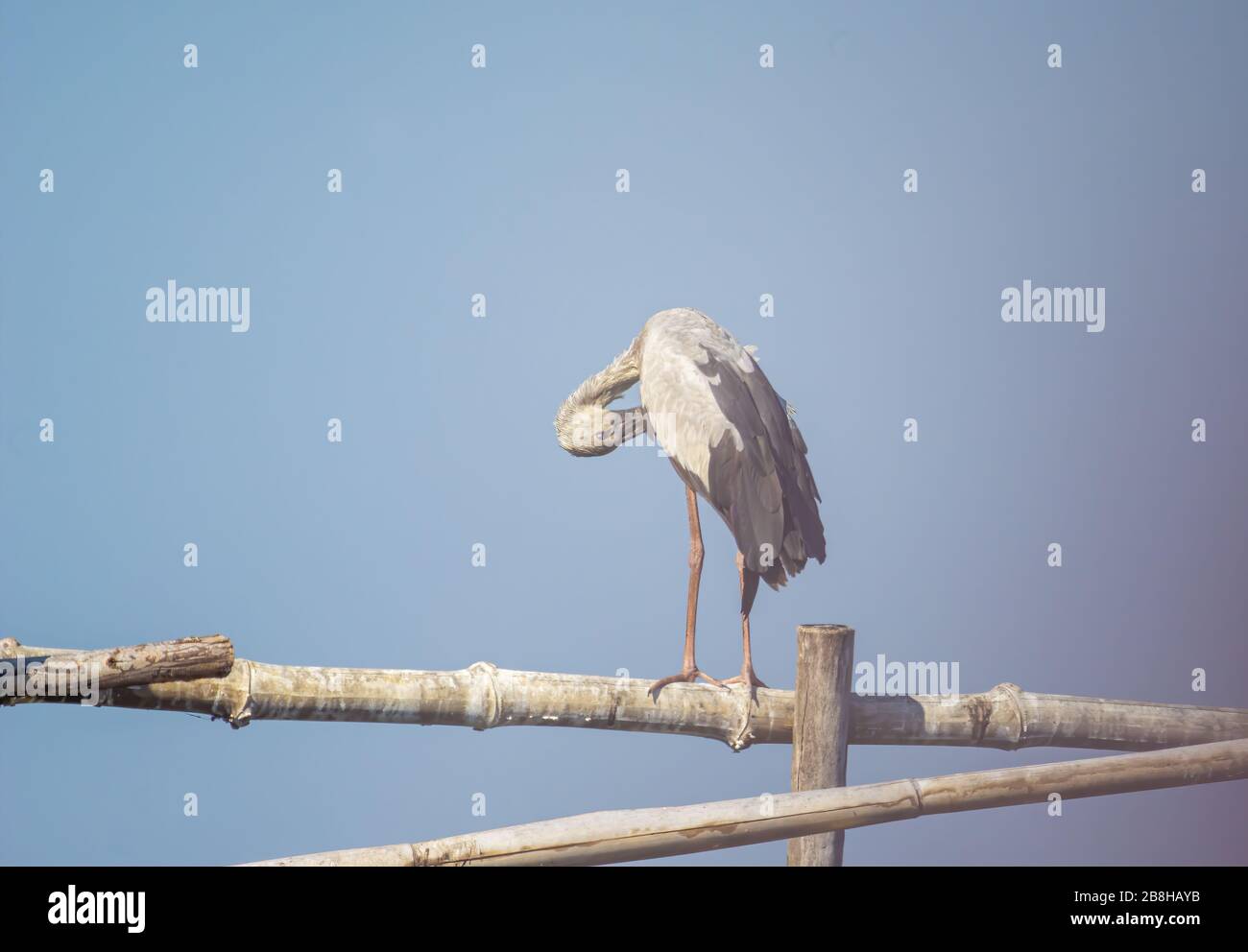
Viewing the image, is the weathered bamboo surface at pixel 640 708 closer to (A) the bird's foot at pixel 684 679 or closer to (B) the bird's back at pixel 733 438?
(A) the bird's foot at pixel 684 679

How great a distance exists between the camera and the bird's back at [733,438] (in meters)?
4.87

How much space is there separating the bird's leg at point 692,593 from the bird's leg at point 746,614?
12 cm

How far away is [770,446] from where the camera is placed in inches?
200

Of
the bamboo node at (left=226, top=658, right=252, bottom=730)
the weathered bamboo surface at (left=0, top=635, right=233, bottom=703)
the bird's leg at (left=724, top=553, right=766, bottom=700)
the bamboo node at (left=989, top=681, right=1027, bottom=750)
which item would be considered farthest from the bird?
the weathered bamboo surface at (left=0, top=635, right=233, bottom=703)

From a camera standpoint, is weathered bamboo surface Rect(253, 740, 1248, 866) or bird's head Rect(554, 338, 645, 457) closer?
weathered bamboo surface Rect(253, 740, 1248, 866)

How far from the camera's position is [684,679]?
5.04 m

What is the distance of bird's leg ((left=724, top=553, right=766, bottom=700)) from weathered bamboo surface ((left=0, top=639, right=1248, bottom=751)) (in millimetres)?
415

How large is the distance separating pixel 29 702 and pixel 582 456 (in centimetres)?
373

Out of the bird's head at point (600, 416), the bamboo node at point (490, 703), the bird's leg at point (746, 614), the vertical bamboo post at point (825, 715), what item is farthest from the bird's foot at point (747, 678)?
the bird's head at point (600, 416)

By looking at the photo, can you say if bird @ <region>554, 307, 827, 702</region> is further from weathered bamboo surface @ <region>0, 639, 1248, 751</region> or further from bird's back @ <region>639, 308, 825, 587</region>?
weathered bamboo surface @ <region>0, 639, 1248, 751</region>

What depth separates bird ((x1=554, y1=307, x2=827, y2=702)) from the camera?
486 centimetres
